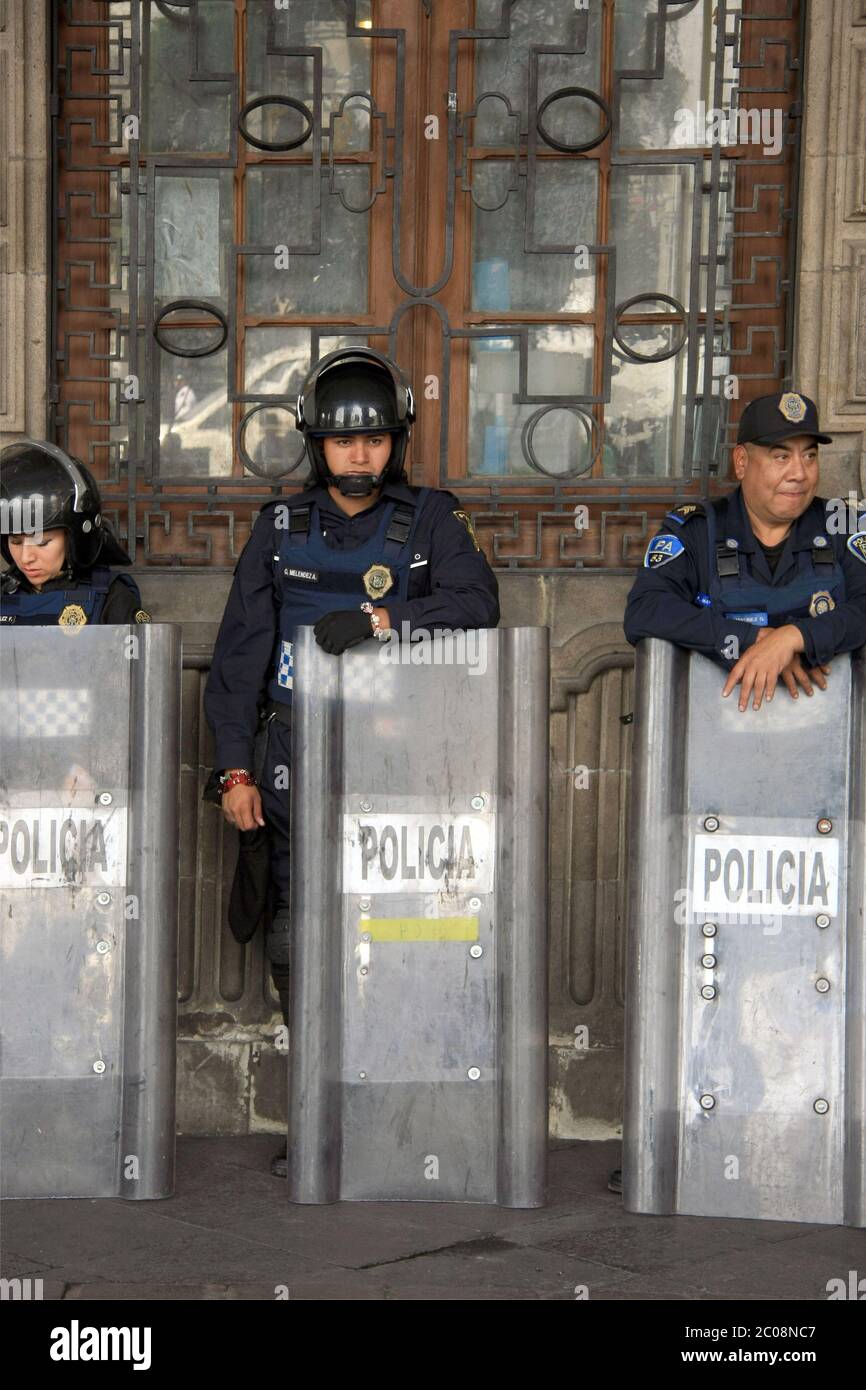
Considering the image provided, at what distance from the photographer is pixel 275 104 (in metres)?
5.74

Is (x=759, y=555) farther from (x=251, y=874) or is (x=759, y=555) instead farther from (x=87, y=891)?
(x=87, y=891)

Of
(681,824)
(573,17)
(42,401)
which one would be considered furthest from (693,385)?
(42,401)

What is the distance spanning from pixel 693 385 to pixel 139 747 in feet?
7.25

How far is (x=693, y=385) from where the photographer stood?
5.68 metres

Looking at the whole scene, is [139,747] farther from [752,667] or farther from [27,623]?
[752,667]

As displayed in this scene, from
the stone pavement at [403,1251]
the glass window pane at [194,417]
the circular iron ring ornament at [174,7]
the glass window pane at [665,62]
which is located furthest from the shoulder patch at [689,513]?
the circular iron ring ornament at [174,7]

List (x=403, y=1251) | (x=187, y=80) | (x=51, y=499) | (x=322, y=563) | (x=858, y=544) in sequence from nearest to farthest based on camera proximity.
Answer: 1. (x=403, y=1251)
2. (x=858, y=544)
3. (x=51, y=499)
4. (x=322, y=563)
5. (x=187, y=80)

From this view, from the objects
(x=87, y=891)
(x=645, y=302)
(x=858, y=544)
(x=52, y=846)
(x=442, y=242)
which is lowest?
(x=87, y=891)

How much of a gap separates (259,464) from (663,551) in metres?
1.56

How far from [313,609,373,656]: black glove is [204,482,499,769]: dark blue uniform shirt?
0.41m

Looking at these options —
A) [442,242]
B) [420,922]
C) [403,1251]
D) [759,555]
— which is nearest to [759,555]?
[759,555]

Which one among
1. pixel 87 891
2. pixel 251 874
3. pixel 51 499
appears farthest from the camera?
pixel 251 874

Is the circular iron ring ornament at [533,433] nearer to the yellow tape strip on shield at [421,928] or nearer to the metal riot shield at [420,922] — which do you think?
the metal riot shield at [420,922]

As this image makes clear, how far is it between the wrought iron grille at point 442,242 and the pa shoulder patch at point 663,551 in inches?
31.1
